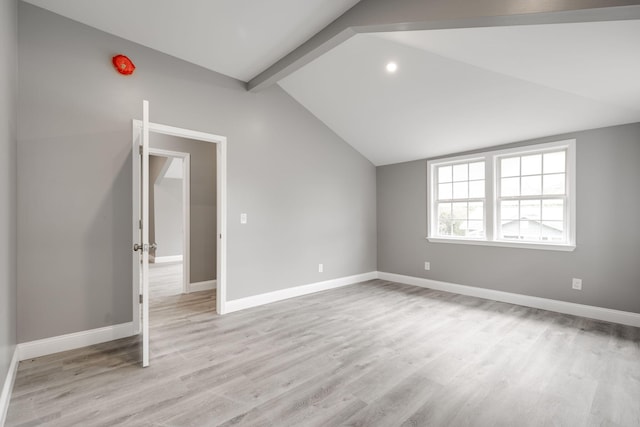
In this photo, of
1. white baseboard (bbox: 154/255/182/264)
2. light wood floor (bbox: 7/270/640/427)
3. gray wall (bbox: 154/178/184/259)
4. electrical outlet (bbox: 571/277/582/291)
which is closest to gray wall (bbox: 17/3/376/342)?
light wood floor (bbox: 7/270/640/427)

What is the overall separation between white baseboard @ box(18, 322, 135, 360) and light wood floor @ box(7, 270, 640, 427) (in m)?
0.09

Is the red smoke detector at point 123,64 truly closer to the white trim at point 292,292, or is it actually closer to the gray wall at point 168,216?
the white trim at point 292,292

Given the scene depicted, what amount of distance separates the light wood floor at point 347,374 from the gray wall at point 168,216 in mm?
5098

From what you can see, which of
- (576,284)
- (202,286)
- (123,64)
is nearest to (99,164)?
(123,64)

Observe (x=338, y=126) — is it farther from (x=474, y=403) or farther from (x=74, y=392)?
(x=74, y=392)

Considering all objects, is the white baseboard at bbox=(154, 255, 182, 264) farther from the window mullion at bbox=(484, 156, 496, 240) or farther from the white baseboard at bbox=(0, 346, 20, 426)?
the window mullion at bbox=(484, 156, 496, 240)

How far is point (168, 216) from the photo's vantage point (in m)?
8.06

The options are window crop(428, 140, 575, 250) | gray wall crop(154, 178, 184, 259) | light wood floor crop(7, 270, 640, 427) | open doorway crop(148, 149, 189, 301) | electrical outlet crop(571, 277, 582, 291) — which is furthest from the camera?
gray wall crop(154, 178, 184, 259)

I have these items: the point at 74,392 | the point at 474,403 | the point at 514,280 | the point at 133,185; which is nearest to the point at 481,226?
the point at 514,280

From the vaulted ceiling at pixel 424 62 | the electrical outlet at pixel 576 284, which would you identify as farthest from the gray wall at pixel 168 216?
the electrical outlet at pixel 576 284

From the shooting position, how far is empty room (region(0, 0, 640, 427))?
1949 mm

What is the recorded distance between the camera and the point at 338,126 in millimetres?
4727

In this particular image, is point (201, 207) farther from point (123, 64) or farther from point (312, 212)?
point (123, 64)

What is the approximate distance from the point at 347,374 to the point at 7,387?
2261 millimetres
